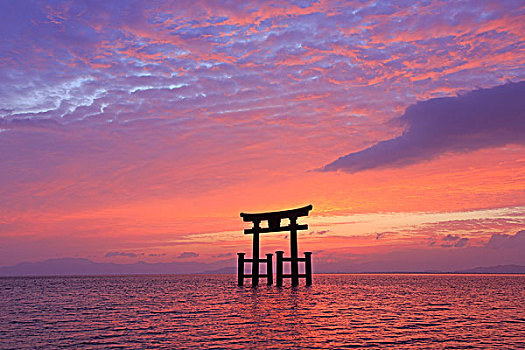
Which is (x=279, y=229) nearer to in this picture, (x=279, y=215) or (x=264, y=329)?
(x=279, y=215)

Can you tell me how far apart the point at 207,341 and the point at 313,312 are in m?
10.3

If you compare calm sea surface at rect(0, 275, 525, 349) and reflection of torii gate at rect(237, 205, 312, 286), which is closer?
calm sea surface at rect(0, 275, 525, 349)

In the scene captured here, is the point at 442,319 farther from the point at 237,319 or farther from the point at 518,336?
the point at 237,319

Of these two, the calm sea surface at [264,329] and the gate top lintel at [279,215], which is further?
the gate top lintel at [279,215]

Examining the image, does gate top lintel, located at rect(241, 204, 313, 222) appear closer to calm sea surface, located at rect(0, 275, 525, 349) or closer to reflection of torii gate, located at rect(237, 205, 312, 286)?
reflection of torii gate, located at rect(237, 205, 312, 286)

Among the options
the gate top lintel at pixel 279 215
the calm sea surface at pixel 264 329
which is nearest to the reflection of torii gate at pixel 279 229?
the gate top lintel at pixel 279 215

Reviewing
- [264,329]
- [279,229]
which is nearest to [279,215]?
[279,229]

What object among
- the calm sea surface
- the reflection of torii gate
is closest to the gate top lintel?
the reflection of torii gate

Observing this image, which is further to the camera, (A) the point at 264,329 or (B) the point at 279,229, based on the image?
(B) the point at 279,229

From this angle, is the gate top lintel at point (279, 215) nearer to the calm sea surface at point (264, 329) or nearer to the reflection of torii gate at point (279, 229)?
the reflection of torii gate at point (279, 229)

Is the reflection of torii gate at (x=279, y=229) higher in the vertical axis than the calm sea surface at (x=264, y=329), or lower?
higher

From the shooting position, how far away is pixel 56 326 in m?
20.8

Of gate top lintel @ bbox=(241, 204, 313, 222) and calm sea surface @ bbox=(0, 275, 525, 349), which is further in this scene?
gate top lintel @ bbox=(241, 204, 313, 222)

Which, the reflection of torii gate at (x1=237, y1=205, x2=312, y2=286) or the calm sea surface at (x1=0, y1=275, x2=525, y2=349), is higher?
the reflection of torii gate at (x1=237, y1=205, x2=312, y2=286)
